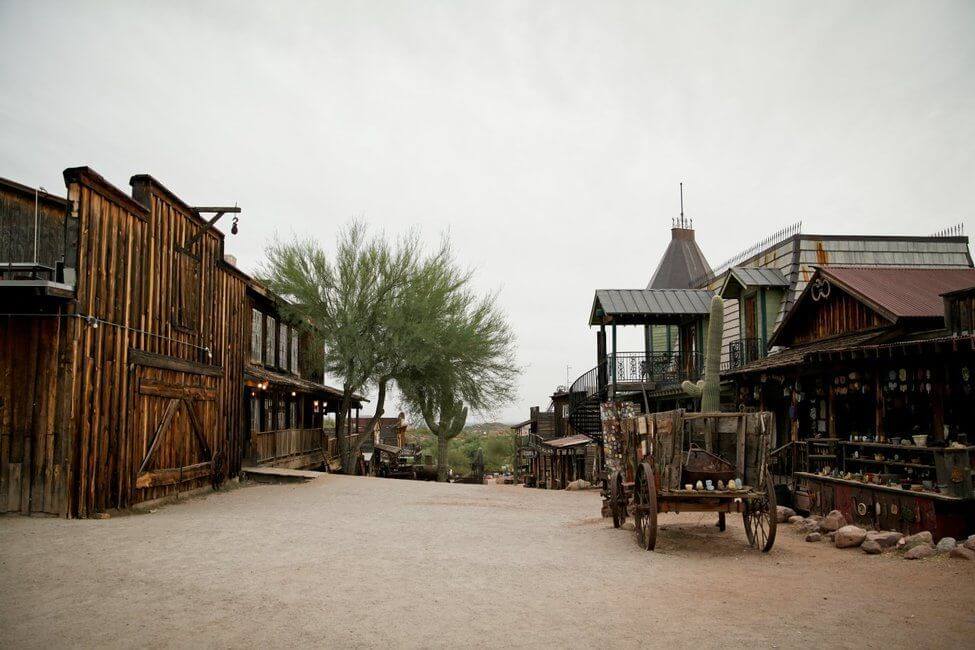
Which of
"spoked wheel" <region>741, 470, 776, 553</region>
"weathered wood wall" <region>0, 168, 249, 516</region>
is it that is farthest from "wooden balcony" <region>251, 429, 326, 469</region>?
"spoked wheel" <region>741, 470, 776, 553</region>

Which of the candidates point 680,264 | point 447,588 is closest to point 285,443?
point 447,588

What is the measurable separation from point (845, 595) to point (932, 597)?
2.55 ft

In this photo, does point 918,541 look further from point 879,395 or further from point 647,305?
point 647,305

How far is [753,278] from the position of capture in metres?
19.0

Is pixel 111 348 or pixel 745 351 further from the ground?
pixel 745 351

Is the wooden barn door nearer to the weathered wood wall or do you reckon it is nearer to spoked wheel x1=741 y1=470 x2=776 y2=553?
the weathered wood wall

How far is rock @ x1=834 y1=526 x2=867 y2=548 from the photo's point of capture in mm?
9008

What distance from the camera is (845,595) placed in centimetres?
645

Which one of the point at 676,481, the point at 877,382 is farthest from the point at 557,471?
the point at 676,481

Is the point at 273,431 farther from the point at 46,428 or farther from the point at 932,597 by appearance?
the point at 932,597

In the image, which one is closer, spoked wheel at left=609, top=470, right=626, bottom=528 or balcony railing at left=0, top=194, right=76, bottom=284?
spoked wheel at left=609, top=470, right=626, bottom=528

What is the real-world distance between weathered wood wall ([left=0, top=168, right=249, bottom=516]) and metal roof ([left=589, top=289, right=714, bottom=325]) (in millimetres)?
11602

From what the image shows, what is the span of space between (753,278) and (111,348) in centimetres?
1581

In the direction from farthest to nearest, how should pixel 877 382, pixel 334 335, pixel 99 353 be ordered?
1. pixel 334 335
2. pixel 877 382
3. pixel 99 353
